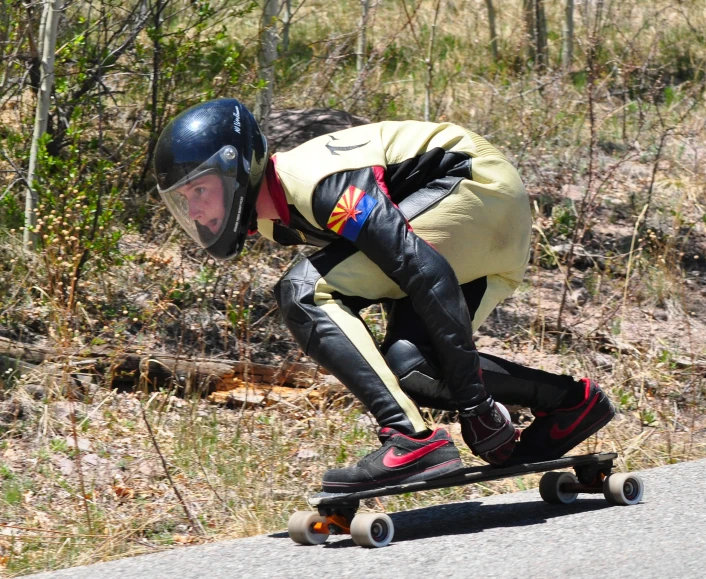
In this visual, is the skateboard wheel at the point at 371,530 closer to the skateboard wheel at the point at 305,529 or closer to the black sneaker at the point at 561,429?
the skateboard wheel at the point at 305,529

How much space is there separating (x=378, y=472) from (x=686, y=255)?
5441 millimetres

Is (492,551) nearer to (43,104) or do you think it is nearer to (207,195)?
(207,195)

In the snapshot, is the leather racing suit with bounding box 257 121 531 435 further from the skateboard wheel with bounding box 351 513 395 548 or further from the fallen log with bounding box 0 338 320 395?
the fallen log with bounding box 0 338 320 395

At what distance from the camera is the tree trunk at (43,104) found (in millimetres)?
5914

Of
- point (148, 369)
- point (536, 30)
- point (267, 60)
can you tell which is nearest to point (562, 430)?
point (148, 369)

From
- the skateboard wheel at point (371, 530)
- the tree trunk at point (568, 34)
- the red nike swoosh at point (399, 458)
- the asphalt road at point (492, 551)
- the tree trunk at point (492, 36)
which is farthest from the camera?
the tree trunk at point (492, 36)

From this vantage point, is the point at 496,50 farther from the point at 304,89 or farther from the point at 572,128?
the point at 304,89

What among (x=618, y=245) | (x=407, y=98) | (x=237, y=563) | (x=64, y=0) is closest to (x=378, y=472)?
(x=237, y=563)

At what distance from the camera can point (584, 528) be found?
312cm

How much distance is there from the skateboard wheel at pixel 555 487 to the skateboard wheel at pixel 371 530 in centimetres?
79

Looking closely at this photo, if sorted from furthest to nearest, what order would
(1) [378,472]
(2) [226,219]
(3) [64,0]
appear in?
(3) [64,0]
(2) [226,219]
(1) [378,472]

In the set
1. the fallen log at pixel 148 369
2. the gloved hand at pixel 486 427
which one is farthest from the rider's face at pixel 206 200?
the fallen log at pixel 148 369

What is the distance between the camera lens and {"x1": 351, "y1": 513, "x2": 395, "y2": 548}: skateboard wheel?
2961 mm

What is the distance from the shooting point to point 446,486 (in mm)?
3148
